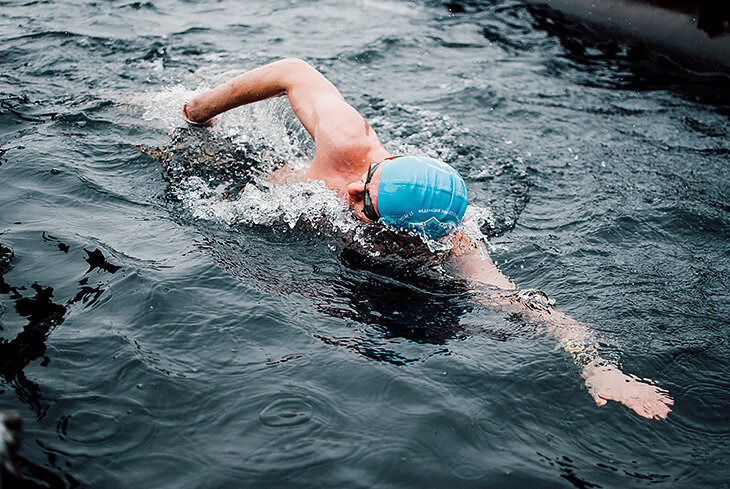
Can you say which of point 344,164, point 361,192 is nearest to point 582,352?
point 361,192

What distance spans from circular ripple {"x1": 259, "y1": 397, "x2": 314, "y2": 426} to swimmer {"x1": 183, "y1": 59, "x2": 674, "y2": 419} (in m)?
1.48

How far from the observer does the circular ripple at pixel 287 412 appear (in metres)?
2.87

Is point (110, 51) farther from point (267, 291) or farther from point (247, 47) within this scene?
point (267, 291)

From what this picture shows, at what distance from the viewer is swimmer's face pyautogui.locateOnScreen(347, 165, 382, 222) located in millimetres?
3965

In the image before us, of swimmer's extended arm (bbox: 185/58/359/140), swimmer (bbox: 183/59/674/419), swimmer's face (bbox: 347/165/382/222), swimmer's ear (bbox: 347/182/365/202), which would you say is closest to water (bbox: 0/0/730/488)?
swimmer (bbox: 183/59/674/419)

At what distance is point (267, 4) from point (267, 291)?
8.06m

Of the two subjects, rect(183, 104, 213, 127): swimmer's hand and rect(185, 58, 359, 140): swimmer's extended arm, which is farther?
rect(183, 104, 213, 127): swimmer's hand

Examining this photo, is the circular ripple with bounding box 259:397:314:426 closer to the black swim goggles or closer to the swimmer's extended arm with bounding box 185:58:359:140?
the black swim goggles

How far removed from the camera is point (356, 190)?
406 cm

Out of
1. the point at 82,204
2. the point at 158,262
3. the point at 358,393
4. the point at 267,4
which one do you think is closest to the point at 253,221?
the point at 158,262

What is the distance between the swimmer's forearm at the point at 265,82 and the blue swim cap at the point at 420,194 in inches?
48.1

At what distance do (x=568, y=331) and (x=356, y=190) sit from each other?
1.64 m

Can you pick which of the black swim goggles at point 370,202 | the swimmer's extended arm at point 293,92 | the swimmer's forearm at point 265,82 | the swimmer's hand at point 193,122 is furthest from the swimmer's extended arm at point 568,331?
the swimmer's hand at point 193,122

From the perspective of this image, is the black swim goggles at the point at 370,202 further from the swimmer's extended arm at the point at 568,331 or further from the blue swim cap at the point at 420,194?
the swimmer's extended arm at the point at 568,331
